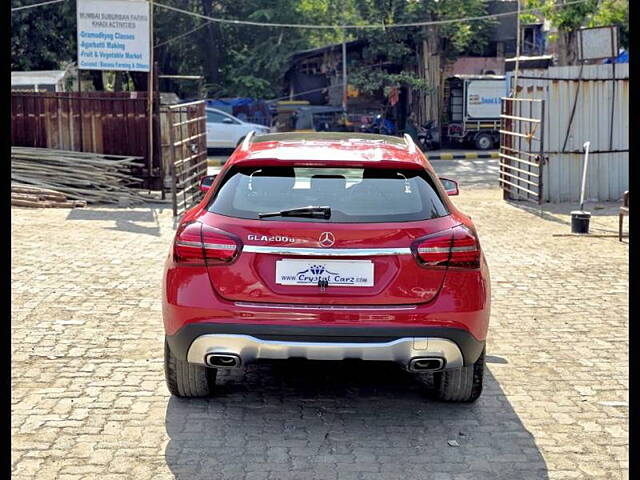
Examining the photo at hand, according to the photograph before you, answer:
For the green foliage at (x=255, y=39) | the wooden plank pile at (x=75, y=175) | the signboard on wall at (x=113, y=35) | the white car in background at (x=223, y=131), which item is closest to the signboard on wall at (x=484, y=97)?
the green foliage at (x=255, y=39)

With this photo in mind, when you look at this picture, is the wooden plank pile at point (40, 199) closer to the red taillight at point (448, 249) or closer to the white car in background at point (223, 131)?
the red taillight at point (448, 249)

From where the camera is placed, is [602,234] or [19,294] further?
[602,234]

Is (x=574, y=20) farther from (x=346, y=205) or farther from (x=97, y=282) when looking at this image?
(x=346, y=205)

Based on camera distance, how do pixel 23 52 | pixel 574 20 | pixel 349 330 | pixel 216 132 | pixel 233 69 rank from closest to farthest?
pixel 349 330, pixel 574 20, pixel 216 132, pixel 23 52, pixel 233 69

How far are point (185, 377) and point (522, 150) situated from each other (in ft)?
41.3

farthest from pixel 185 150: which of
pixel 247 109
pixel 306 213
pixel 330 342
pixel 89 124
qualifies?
pixel 247 109

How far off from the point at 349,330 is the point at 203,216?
1.04m

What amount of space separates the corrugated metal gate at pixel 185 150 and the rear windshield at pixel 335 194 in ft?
30.7

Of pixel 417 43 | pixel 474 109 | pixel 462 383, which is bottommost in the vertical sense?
pixel 462 383

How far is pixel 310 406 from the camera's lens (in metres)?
5.83

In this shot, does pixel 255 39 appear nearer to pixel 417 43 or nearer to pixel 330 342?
pixel 417 43

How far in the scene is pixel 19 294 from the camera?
353 inches

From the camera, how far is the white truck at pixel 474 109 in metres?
31.8

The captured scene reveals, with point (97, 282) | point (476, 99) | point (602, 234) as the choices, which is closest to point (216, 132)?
point (476, 99)
